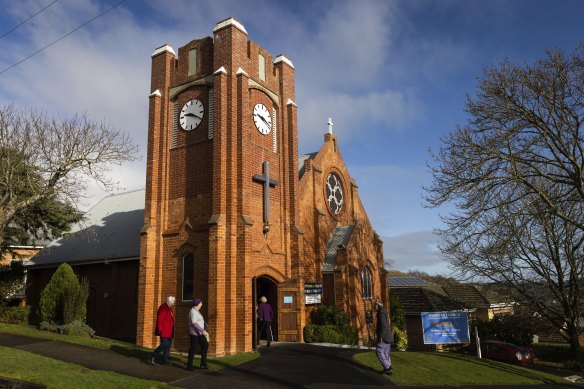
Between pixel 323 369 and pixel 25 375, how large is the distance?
22.1ft

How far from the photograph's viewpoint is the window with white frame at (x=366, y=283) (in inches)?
870

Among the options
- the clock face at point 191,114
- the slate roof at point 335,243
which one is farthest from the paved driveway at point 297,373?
the clock face at point 191,114

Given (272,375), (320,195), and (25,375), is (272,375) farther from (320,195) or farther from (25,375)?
(320,195)

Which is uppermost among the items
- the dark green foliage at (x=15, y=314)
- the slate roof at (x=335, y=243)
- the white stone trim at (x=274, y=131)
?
the white stone trim at (x=274, y=131)

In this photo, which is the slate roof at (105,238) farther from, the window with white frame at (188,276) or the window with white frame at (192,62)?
the window with white frame at (192,62)

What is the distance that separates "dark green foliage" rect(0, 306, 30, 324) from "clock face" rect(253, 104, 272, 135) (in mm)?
14608

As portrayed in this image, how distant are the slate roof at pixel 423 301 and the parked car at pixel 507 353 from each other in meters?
5.95

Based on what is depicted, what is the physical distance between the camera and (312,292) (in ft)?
62.1

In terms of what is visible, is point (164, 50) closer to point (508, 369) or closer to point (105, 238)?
point (105, 238)

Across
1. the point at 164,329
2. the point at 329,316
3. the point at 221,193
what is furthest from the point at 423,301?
the point at 164,329

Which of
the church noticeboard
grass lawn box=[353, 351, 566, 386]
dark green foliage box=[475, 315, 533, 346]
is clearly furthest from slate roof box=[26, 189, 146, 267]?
dark green foliage box=[475, 315, 533, 346]

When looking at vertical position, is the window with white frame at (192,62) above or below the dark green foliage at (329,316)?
above

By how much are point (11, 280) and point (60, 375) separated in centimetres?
1727

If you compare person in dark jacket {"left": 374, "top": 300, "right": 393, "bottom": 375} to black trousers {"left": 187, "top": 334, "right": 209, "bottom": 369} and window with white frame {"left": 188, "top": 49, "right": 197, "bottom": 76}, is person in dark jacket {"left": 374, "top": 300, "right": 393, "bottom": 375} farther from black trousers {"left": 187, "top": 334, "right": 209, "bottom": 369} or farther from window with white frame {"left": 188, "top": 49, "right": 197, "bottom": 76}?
window with white frame {"left": 188, "top": 49, "right": 197, "bottom": 76}
